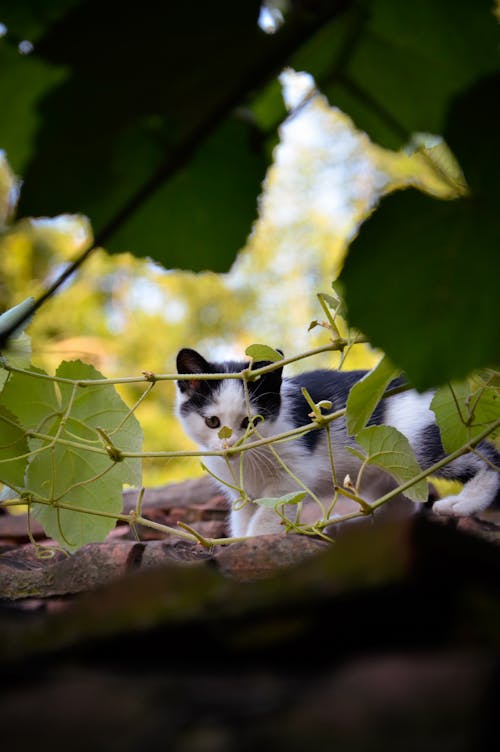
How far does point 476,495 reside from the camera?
168 cm

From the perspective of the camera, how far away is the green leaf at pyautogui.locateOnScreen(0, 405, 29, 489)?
0.92 meters

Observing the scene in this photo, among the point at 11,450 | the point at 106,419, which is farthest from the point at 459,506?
the point at 11,450

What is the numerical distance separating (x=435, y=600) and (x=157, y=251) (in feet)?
0.60

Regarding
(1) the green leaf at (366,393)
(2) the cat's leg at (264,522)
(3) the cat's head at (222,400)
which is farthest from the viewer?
(3) the cat's head at (222,400)

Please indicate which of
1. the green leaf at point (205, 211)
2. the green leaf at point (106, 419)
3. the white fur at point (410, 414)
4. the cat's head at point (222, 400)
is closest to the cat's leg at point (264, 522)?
the cat's head at point (222, 400)

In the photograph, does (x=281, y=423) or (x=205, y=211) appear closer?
(x=205, y=211)

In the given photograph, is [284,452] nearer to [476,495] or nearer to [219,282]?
[476,495]

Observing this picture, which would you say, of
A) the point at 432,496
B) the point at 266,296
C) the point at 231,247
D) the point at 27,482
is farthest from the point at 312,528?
the point at 266,296

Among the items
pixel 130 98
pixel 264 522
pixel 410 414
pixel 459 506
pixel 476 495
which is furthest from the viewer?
pixel 410 414

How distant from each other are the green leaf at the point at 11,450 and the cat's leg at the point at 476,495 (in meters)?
0.86

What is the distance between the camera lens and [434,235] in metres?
0.31

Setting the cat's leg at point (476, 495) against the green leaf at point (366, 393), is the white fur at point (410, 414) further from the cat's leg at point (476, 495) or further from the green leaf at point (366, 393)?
the green leaf at point (366, 393)

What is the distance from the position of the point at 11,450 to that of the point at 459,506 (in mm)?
944

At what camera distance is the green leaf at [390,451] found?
0.95m
